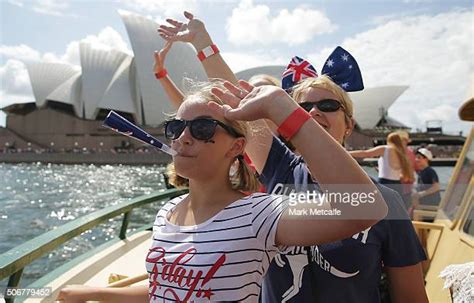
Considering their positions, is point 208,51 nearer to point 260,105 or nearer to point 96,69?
point 260,105

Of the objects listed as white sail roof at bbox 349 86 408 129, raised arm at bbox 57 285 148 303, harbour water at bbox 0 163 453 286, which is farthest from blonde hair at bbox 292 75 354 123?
white sail roof at bbox 349 86 408 129

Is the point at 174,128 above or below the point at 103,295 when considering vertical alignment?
above

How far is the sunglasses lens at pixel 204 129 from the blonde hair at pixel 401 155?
3.32 metres

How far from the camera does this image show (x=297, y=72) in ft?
5.16

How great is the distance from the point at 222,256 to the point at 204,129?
0.91 ft

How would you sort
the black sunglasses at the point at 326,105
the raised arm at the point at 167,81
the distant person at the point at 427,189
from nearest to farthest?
the black sunglasses at the point at 326,105, the raised arm at the point at 167,81, the distant person at the point at 427,189

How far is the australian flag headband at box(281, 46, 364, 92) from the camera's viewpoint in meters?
1.36

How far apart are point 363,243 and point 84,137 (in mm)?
42696

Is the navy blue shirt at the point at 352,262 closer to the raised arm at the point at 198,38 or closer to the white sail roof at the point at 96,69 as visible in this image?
the raised arm at the point at 198,38

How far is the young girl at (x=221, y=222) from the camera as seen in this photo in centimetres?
79

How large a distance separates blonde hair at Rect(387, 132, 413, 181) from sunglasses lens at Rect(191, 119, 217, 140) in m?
3.32

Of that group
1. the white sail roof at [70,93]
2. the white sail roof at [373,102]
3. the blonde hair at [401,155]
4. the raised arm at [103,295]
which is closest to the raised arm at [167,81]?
the raised arm at [103,295]

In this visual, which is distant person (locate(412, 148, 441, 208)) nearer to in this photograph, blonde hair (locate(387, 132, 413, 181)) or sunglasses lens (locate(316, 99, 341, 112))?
blonde hair (locate(387, 132, 413, 181))

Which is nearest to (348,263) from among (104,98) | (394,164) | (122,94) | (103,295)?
(103,295)
